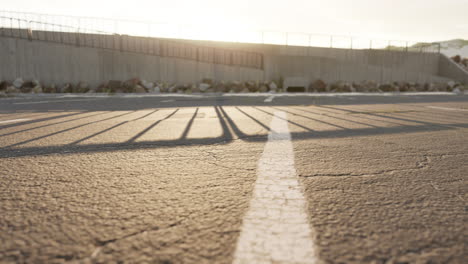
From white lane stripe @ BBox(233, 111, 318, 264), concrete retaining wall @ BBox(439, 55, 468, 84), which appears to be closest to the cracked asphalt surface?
white lane stripe @ BBox(233, 111, 318, 264)

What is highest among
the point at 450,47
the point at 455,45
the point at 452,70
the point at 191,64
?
the point at 455,45

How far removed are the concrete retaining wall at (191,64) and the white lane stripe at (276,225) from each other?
1845cm

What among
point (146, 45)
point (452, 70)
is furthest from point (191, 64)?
point (452, 70)

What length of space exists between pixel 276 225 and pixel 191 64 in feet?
62.7

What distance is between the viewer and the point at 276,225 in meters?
0.96

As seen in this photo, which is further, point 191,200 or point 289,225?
point 191,200

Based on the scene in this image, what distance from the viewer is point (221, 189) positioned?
1317 mm

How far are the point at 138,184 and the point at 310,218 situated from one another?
2.79 ft

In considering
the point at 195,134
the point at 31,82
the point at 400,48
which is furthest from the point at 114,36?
the point at 400,48

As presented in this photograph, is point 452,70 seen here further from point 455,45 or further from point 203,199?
point 455,45

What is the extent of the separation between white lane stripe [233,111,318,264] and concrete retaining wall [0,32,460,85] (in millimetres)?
Result: 18452

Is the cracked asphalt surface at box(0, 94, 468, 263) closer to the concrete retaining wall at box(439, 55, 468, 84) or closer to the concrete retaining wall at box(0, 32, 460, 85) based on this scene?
the concrete retaining wall at box(0, 32, 460, 85)

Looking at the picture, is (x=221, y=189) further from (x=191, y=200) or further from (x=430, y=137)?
(x=430, y=137)

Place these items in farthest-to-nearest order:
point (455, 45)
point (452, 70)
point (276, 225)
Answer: point (455, 45) < point (452, 70) < point (276, 225)
